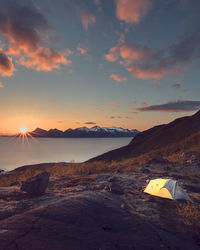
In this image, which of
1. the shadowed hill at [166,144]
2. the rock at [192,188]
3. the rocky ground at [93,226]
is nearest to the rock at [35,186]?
the rocky ground at [93,226]

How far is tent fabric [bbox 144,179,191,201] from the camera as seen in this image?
22.2ft

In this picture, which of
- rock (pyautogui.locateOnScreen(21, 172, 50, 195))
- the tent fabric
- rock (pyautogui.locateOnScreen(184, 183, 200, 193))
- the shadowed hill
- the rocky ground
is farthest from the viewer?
the shadowed hill

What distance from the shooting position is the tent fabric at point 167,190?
6.75 m

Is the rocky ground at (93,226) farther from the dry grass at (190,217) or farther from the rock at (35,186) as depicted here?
the rock at (35,186)

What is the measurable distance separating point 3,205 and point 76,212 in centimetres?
327

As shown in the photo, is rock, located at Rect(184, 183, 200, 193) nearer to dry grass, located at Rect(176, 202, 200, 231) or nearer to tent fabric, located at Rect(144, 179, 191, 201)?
tent fabric, located at Rect(144, 179, 191, 201)

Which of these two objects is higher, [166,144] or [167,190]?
[166,144]

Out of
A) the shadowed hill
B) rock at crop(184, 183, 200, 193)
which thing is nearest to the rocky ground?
rock at crop(184, 183, 200, 193)

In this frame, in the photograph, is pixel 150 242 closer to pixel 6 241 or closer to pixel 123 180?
pixel 6 241

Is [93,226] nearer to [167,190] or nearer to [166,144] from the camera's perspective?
[167,190]

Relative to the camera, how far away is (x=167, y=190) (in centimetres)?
711

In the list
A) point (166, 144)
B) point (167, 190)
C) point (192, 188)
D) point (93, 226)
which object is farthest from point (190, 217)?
point (166, 144)

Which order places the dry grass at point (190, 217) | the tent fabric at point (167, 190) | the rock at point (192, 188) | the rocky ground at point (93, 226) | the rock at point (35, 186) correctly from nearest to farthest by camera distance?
the rocky ground at point (93, 226)
the dry grass at point (190, 217)
the tent fabric at point (167, 190)
the rock at point (35, 186)
the rock at point (192, 188)

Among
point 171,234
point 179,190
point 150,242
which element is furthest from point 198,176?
point 150,242
